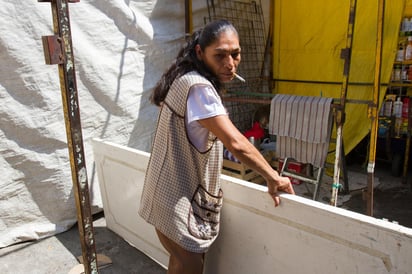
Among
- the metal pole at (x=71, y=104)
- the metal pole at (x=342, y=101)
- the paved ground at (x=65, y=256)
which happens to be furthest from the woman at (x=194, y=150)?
the metal pole at (x=342, y=101)

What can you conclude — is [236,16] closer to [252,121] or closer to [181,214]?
[252,121]

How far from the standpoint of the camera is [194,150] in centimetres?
158

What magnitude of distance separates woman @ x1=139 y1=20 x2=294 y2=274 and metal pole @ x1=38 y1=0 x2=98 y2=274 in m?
0.33

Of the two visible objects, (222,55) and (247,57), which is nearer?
(222,55)

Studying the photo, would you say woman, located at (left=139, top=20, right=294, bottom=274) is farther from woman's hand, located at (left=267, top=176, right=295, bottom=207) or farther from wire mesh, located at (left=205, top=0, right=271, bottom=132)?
wire mesh, located at (left=205, top=0, right=271, bottom=132)

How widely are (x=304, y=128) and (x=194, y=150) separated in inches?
79.3

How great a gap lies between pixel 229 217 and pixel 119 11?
2422 millimetres

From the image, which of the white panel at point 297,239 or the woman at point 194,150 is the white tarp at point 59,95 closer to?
the white panel at point 297,239

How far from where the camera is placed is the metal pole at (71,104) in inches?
49.8

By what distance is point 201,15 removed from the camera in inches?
164

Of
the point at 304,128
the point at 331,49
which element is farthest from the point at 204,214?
the point at 331,49

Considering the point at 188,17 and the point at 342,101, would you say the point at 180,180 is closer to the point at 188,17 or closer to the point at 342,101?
the point at 342,101

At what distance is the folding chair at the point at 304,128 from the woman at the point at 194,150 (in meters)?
1.76

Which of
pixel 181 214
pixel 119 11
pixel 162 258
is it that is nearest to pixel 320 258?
pixel 181 214
